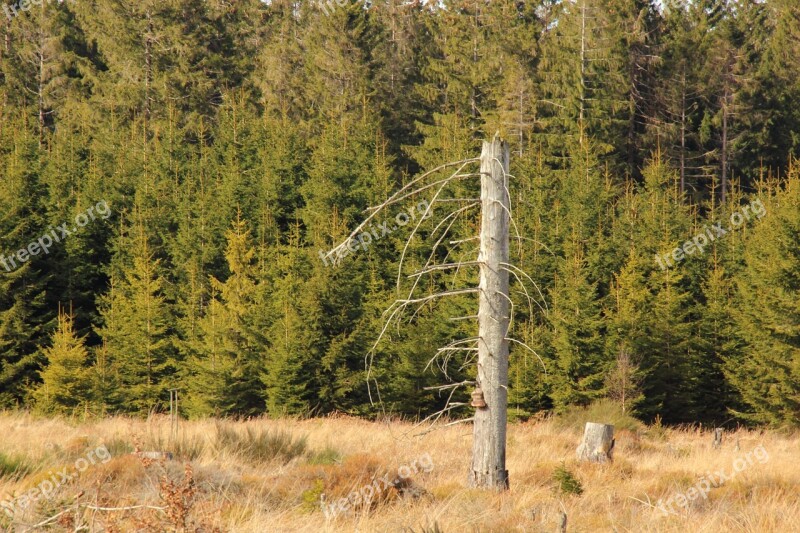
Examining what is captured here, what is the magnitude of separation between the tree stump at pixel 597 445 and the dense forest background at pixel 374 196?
7.10 m

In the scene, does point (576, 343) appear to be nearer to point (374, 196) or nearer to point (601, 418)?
point (601, 418)

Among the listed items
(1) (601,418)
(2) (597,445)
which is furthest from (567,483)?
(1) (601,418)

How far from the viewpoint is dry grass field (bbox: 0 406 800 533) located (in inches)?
253

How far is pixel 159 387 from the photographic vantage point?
1177 inches

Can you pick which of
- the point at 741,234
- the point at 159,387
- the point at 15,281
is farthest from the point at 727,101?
the point at 15,281

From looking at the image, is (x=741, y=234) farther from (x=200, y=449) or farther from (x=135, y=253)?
(x=200, y=449)

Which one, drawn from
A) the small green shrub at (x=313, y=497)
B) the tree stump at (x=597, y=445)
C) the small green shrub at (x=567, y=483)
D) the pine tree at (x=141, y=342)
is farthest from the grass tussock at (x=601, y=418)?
the pine tree at (x=141, y=342)

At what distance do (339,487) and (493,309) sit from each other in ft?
8.25

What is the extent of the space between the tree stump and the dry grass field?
273 millimetres

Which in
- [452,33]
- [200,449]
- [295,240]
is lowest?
[200,449]

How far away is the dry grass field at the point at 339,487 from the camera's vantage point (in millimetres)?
6418

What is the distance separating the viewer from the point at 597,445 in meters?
12.3

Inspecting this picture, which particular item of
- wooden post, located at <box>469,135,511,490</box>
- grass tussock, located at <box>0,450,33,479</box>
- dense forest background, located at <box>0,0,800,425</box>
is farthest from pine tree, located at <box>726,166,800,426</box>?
grass tussock, located at <box>0,450,33,479</box>

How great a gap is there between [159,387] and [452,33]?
26.5 meters
